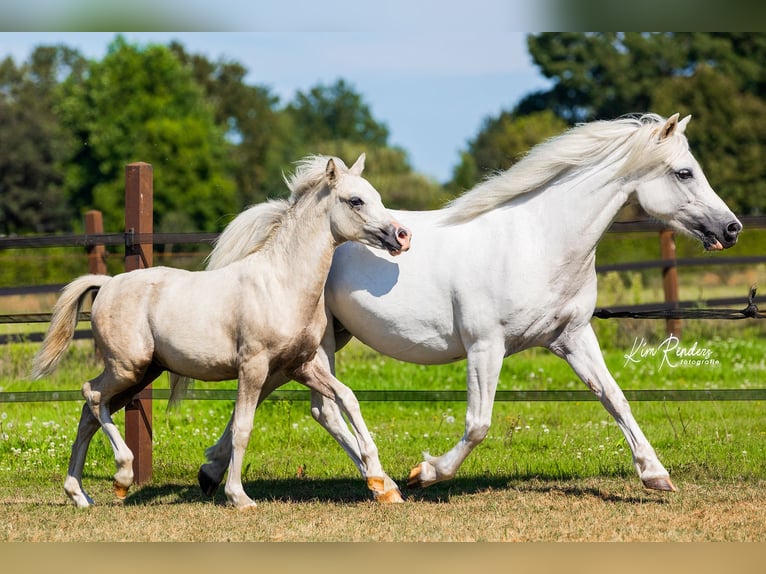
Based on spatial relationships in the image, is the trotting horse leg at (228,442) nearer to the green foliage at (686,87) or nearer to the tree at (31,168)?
the green foliage at (686,87)

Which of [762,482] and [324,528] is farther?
[762,482]

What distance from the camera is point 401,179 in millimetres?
57969

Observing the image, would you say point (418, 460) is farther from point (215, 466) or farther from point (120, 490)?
point (120, 490)

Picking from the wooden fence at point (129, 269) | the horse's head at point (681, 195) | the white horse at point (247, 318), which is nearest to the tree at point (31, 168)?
the wooden fence at point (129, 269)

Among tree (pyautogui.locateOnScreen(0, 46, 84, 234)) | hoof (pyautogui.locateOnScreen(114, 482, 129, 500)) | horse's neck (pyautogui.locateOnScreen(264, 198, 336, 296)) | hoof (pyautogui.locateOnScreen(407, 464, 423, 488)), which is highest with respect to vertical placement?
horse's neck (pyautogui.locateOnScreen(264, 198, 336, 296))

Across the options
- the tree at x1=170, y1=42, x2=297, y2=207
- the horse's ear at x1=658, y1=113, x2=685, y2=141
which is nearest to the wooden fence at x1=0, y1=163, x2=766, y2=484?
the horse's ear at x1=658, y1=113, x2=685, y2=141

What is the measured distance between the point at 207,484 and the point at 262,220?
161 cm

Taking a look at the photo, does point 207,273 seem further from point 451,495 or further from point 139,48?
point 139,48

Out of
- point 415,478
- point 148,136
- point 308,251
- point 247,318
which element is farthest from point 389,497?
point 148,136

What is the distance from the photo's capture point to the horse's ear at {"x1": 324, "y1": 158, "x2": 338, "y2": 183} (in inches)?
226

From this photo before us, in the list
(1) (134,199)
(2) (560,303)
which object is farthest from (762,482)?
(1) (134,199)

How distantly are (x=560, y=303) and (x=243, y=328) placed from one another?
176 centimetres

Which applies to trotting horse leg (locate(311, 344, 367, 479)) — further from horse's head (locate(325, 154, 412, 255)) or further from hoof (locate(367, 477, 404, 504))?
horse's head (locate(325, 154, 412, 255))
